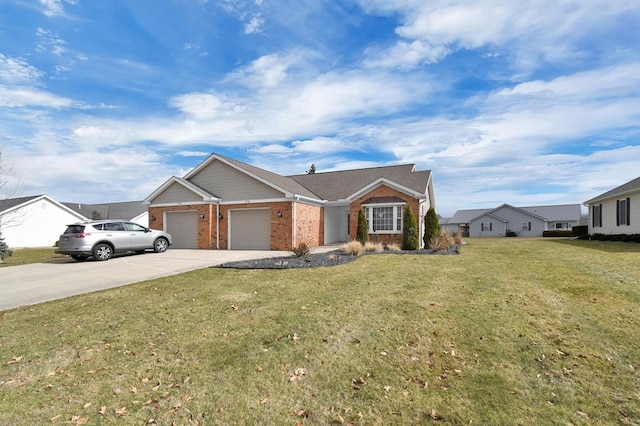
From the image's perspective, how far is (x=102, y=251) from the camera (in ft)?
45.9

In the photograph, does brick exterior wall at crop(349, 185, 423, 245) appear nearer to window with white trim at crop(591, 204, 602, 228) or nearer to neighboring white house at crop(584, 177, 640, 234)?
neighboring white house at crop(584, 177, 640, 234)

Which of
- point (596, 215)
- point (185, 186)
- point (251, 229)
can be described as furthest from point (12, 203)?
point (596, 215)

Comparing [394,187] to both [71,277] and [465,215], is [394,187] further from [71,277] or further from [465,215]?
[465,215]

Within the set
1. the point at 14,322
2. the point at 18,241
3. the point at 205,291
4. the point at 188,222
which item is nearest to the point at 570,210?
the point at 188,222

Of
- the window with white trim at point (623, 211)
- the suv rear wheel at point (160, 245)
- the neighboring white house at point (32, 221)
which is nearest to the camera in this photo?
the suv rear wheel at point (160, 245)

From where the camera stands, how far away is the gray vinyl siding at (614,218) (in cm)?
2016

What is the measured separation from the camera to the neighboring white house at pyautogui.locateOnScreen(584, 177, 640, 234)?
20.3 meters

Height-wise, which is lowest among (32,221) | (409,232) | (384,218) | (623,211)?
(409,232)

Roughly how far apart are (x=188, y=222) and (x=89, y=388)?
1683 cm

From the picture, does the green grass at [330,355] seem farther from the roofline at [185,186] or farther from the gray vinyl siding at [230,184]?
the roofline at [185,186]

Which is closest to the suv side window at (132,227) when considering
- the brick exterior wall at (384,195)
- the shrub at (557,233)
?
the brick exterior wall at (384,195)

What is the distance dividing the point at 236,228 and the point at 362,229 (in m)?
7.51

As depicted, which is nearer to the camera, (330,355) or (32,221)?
(330,355)

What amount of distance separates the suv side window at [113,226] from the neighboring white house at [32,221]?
21843 millimetres
